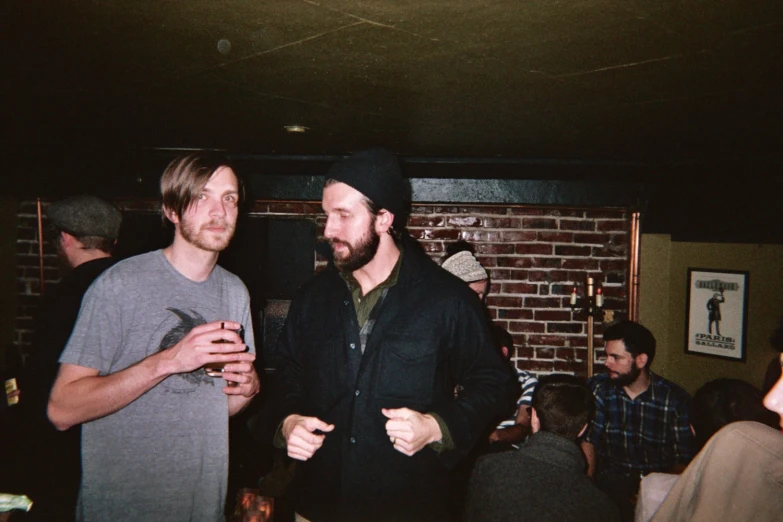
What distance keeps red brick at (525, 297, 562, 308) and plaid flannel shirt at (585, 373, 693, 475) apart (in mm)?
853

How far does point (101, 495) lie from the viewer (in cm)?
148

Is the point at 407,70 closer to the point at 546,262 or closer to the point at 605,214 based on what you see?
the point at 546,262

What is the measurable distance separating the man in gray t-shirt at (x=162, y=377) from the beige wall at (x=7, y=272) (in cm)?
328

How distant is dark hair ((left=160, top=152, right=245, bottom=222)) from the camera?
1735 millimetres

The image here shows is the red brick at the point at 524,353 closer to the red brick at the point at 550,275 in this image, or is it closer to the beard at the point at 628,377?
the red brick at the point at 550,275

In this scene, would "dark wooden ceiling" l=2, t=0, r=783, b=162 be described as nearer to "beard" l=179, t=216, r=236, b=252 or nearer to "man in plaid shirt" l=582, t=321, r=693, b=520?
"beard" l=179, t=216, r=236, b=252

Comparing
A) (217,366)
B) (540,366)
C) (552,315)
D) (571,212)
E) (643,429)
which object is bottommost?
(643,429)

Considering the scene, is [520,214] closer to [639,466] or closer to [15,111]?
[639,466]

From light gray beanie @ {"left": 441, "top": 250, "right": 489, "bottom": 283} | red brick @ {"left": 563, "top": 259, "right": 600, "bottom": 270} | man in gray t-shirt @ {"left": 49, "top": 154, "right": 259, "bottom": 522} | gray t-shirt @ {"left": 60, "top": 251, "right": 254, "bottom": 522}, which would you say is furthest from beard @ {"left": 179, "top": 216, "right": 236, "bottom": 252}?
red brick @ {"left": 563, "top": 259, "right": 600, "bottom": 270}

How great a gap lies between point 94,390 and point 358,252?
918mm

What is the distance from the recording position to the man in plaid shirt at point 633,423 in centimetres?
315

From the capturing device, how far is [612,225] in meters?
4.05

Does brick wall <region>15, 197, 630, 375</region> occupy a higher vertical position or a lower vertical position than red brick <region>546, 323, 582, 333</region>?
higher

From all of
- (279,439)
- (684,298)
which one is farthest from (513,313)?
(279,439)
